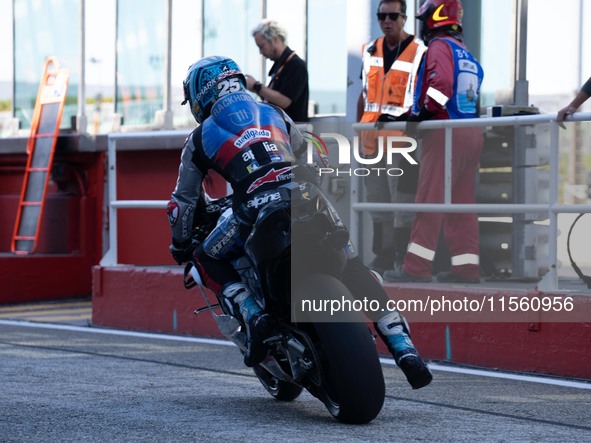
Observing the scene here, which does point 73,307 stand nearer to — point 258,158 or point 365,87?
point 365,87

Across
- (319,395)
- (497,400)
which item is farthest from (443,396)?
(319,395)

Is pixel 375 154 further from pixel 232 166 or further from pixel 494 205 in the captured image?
pixel 232 166

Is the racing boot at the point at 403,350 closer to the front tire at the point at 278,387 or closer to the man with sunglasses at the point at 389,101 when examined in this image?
the front tire at the point at 278,387

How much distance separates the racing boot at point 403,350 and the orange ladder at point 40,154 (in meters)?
8.55

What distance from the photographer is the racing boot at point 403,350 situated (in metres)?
5.60

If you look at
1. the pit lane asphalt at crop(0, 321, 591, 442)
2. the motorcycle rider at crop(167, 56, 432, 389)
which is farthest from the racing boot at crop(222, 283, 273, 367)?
the pit lane asphalt at crop(0, 321, 591, 442)

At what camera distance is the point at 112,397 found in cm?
647

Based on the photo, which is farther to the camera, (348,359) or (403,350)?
(403,350)

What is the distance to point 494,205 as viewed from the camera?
8031 millimetres

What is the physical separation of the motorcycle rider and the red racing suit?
2155mm

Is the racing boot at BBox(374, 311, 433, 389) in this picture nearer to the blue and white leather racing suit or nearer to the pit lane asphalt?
the pit lane asphalt

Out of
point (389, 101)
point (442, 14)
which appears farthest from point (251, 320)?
point (442, 14)

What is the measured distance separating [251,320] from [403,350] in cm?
66

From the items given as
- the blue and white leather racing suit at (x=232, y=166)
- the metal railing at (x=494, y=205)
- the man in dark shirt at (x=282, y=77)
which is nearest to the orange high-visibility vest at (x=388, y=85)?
the metal railing at (x=494, y=205)
